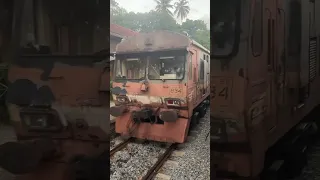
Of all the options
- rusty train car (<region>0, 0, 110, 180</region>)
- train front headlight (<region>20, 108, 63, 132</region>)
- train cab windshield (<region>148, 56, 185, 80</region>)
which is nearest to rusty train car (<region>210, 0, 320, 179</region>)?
rusty train car (<region>0, 0, 110, 180</region>)

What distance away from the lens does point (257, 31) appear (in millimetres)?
1241

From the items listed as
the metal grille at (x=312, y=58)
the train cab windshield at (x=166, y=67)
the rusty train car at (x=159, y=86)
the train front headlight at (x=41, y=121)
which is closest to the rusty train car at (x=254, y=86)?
the metal grille at (x=312, y=58)

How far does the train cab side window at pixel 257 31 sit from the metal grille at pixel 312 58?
29.3 inches

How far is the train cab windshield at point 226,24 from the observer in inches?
45.5

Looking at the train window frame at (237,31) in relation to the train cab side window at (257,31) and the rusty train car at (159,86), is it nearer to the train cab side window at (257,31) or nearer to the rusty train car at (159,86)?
the train cab side window at (257,31)

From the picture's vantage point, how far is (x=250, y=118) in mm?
1211

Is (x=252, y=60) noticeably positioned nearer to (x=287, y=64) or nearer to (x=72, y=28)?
(x=287, y=64)

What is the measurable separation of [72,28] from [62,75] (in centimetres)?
21

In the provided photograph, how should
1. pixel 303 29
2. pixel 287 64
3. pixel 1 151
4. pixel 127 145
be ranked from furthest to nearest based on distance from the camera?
pixel 127 145
pixel 303 29
pixel 287 64
pixel 1 151

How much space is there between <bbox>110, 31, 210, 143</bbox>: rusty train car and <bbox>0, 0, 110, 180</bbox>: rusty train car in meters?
1.36

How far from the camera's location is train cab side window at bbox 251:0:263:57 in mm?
1220

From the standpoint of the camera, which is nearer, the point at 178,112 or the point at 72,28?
the point at 72,28

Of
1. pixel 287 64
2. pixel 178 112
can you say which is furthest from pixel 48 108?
pixel 178 112

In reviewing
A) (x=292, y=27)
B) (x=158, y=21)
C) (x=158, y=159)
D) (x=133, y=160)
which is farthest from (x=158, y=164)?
(x=292, y=27)
